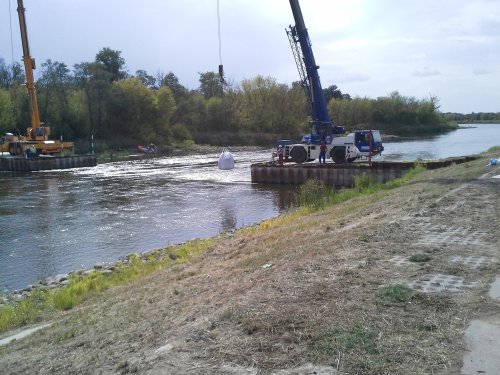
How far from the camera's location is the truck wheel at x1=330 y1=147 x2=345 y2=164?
33.1 meters

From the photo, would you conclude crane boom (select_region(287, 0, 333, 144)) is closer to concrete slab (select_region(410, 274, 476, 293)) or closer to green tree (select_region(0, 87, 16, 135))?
concrete slab (select_region(410, 274, 476, 293))

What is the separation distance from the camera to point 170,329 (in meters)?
5.60

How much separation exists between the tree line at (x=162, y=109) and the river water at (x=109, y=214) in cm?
3563

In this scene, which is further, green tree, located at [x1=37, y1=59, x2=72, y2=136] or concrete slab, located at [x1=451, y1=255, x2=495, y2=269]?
green tree, located at [x1=37, y1=59, x2=72, y2=136]

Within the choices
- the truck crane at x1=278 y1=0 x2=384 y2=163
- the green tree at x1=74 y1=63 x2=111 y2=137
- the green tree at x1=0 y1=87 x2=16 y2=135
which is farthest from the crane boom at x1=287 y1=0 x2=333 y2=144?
the green tree at x1=74 y1=63 x2=111 y2=137

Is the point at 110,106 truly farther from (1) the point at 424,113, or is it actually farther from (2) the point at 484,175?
(1) the point at 424,113

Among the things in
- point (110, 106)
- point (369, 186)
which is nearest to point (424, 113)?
point (110, 106)

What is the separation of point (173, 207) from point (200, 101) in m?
78.7

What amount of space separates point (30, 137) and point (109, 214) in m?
33.0

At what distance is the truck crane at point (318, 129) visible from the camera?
1300 inches

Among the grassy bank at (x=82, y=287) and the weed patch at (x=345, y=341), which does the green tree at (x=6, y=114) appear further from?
the weed patch at (x=345, y=341)

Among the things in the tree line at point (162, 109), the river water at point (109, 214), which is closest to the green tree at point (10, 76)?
A: the tree line at point (162, 109)

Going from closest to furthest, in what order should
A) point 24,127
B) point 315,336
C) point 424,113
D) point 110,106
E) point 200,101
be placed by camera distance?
point 315,336 < point 24,127 < point 110,106 < point 200,101 < point 424,113

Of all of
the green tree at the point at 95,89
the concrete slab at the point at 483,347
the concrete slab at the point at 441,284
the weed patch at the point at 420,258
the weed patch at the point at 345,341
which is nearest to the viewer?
the concrete slab at the point at 483,347
